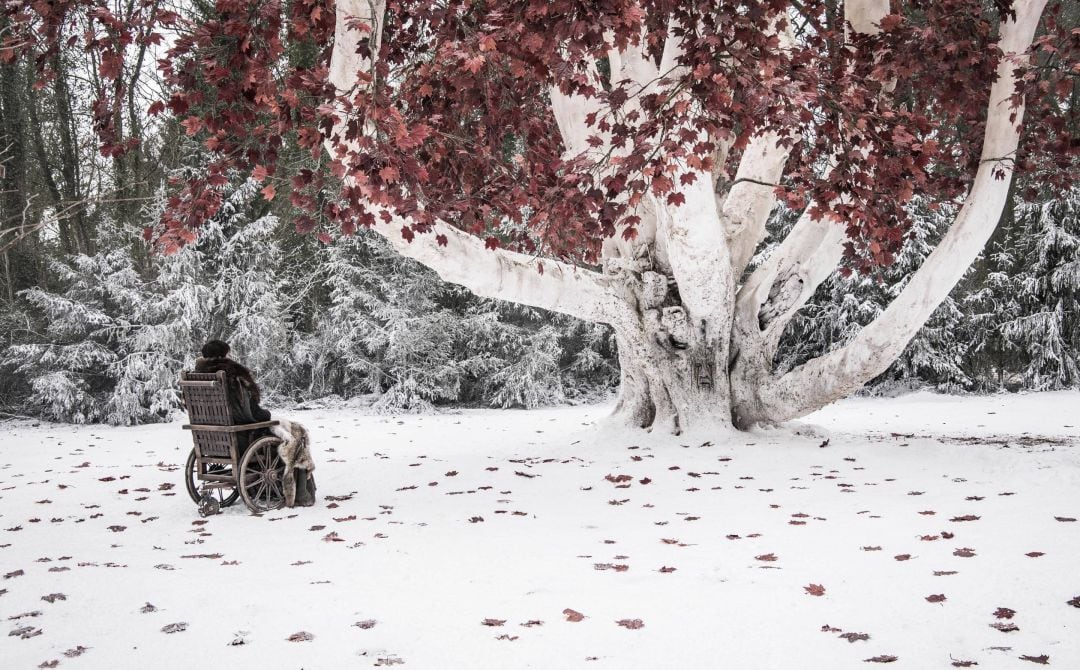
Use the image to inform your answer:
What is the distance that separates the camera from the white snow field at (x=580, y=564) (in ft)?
10.2

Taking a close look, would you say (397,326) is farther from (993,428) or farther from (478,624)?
(478,624)

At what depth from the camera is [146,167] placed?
17578mm

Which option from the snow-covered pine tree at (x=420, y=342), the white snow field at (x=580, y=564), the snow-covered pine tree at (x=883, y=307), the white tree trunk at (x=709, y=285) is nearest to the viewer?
the white snow field at (x=580, y=564)

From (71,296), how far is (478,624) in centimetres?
1232

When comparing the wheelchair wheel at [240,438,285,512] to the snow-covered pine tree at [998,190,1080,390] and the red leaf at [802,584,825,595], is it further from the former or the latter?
the snow-covered pine tree at [998,190,1080,390]

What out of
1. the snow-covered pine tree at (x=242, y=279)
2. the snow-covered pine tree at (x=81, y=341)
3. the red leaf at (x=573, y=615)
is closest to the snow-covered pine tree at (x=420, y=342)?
the snow-covered pine tree at (x=242, y=279)

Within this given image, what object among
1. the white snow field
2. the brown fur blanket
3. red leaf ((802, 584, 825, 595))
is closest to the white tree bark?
the white snow field

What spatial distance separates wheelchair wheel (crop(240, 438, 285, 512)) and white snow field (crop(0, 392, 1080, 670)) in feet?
0.51

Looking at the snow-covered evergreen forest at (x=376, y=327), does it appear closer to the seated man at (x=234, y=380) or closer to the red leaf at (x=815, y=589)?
the seated man at (x=234, y=380)

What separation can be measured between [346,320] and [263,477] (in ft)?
29.6

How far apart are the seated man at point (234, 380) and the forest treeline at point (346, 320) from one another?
790 cm

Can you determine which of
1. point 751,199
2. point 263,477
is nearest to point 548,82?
point 751,199

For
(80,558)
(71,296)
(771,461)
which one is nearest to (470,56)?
(80,558)

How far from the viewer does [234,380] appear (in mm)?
A: 5750
